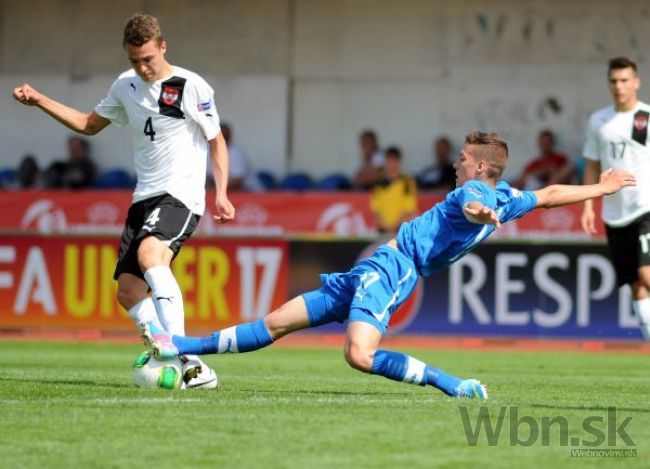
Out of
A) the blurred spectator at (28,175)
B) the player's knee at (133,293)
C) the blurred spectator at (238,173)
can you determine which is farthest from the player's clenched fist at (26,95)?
the blurred spectator at (28,175)

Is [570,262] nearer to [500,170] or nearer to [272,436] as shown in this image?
[500,170]

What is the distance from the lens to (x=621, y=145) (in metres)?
11.2

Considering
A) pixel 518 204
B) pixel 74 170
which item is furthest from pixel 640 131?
pixel 74 170

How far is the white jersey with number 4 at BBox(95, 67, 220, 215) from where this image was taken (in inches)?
352

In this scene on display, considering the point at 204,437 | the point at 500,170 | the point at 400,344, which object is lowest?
the point at 400,344

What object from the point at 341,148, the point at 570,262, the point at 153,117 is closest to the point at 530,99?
the point at 341,148

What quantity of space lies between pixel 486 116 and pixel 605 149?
9.40m

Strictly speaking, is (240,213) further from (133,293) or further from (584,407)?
(584,407)

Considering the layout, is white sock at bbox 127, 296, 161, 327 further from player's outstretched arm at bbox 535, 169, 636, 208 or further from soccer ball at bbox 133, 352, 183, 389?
player's outstretched arm at bbox 535, 169, 636, 208

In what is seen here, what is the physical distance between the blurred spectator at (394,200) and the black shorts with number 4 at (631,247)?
6.60 m

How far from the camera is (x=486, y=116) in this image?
20.6 meters

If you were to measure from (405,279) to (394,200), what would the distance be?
10.0 meters

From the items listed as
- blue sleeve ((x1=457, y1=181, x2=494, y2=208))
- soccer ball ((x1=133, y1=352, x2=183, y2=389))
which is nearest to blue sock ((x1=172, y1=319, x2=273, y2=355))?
soccer ball ((x1=133, y1=352, x2=183, y2=389))

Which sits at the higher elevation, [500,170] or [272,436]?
[500,170]
